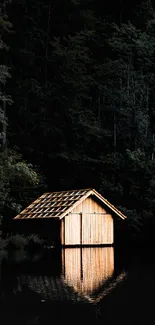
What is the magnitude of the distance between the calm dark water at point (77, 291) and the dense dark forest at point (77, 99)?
24720mm

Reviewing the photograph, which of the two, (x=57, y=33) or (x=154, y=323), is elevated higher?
(x=57, y=33)

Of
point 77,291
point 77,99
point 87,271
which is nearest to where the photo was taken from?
point 77,291

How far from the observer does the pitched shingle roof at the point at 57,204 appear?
39.3m

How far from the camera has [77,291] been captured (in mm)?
18859

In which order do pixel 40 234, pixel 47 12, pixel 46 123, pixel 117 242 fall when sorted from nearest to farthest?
pixel 40 234 → pixel 117 242 → pixel 46 123 → pixel 47 12

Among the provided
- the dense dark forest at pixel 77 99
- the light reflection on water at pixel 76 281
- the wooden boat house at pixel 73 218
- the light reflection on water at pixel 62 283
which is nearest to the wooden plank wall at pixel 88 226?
the wooden boat house at pixel 73 218

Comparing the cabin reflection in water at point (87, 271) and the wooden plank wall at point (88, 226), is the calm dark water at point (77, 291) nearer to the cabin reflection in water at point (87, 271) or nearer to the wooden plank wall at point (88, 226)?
the cabin reflection in water at point (87, 271)

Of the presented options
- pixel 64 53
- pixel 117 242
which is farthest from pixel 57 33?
pixel 117 242

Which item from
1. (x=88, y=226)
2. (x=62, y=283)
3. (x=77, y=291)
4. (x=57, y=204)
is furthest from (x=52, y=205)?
(x=77, y=291)

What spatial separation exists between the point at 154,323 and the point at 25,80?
4222 cm

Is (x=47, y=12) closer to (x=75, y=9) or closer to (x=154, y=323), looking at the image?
(x=75, y=9)

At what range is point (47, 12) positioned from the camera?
5844 cm

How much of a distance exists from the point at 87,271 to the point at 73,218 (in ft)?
53.2

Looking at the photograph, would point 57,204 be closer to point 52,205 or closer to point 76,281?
point 52,205
